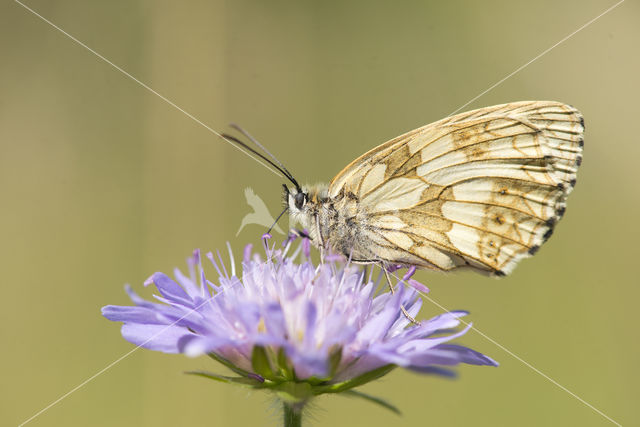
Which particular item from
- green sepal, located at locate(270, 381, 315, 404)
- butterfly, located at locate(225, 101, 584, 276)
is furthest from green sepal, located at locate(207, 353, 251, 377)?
butterfly, located at locate(225, 101, 584, 276)

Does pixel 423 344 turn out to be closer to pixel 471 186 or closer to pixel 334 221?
pixel 334 221

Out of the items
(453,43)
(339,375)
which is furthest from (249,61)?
(339,375)

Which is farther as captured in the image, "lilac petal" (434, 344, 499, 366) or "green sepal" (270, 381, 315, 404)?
"lilac petal" (434, 344, 499, 366)

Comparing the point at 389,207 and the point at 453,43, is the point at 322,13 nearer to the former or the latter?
the point at 453,43

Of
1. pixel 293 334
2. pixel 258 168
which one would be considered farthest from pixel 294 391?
pixel 258 168

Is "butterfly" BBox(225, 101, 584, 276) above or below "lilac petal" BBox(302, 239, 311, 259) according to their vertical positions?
above

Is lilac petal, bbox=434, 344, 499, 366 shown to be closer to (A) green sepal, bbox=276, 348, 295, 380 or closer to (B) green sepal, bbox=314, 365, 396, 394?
(B) green sepal, bbox=314, 365, 396, 394

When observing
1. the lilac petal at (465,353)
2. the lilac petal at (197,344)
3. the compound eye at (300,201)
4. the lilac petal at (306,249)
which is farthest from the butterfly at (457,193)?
the lilac petal at (197,344)
